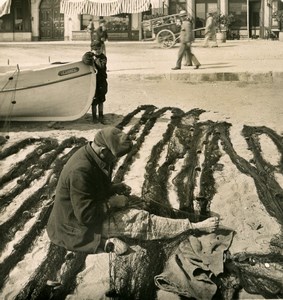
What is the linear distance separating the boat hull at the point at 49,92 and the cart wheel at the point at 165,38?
104 cm

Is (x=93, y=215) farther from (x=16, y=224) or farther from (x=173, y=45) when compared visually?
(x=173, y=45)

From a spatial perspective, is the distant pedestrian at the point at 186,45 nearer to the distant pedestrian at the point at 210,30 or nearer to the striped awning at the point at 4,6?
the distant pedestrian at the point at 210,30

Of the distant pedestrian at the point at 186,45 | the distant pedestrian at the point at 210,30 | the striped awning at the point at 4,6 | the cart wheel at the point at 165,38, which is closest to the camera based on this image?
the striped awning at the point at 4,6

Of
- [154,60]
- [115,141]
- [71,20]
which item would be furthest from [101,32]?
[115,141]

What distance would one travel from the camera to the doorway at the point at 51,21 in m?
3.43

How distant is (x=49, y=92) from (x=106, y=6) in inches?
48.7

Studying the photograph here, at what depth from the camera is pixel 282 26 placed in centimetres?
512

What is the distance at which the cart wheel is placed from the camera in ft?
16.0

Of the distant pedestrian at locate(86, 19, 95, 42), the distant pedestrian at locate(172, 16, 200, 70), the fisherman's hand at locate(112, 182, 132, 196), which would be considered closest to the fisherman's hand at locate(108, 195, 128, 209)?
the fisherman's hand at locate(112, 182, 132, 196)

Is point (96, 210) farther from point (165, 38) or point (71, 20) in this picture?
point (165, 38)

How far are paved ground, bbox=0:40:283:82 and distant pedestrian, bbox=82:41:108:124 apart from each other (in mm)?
141

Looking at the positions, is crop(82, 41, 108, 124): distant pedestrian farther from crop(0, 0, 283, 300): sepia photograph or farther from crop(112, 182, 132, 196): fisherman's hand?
crop(112, 182, 132, 196): fisherman's hand

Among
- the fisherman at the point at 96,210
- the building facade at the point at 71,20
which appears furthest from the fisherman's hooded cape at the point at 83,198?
the building facade at the point at 71,20

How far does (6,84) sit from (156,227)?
2.44m
